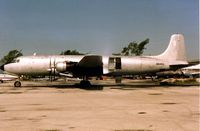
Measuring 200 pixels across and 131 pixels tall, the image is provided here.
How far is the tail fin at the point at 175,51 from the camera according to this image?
3318 cm

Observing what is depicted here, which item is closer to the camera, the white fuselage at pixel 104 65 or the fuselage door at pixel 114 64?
the white fuselage at pixel 104 65

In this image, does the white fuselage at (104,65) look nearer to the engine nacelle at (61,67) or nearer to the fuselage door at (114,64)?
the fuselage door at (114,64)

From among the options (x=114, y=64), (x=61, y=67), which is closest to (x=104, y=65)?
(x=114, y=64)

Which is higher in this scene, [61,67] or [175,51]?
[175,51]

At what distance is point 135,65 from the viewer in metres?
31.4

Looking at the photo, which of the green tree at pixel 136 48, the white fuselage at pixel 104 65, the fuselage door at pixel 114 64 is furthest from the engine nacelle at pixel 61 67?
the green tree at pixel 136 48

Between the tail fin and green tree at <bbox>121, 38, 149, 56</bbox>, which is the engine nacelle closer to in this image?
the tail fin

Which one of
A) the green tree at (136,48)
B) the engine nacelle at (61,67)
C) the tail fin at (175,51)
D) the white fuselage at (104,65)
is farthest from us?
the green tree at (136,48)

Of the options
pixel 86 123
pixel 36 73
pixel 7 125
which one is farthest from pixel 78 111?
pixel 36 73

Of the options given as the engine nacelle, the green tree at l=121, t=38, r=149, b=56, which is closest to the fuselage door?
the engine nacelle

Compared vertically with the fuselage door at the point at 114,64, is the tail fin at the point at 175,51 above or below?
above

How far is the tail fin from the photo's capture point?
109ft

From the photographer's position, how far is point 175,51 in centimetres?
3334

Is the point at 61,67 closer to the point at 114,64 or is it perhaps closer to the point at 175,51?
the point at 114,64
